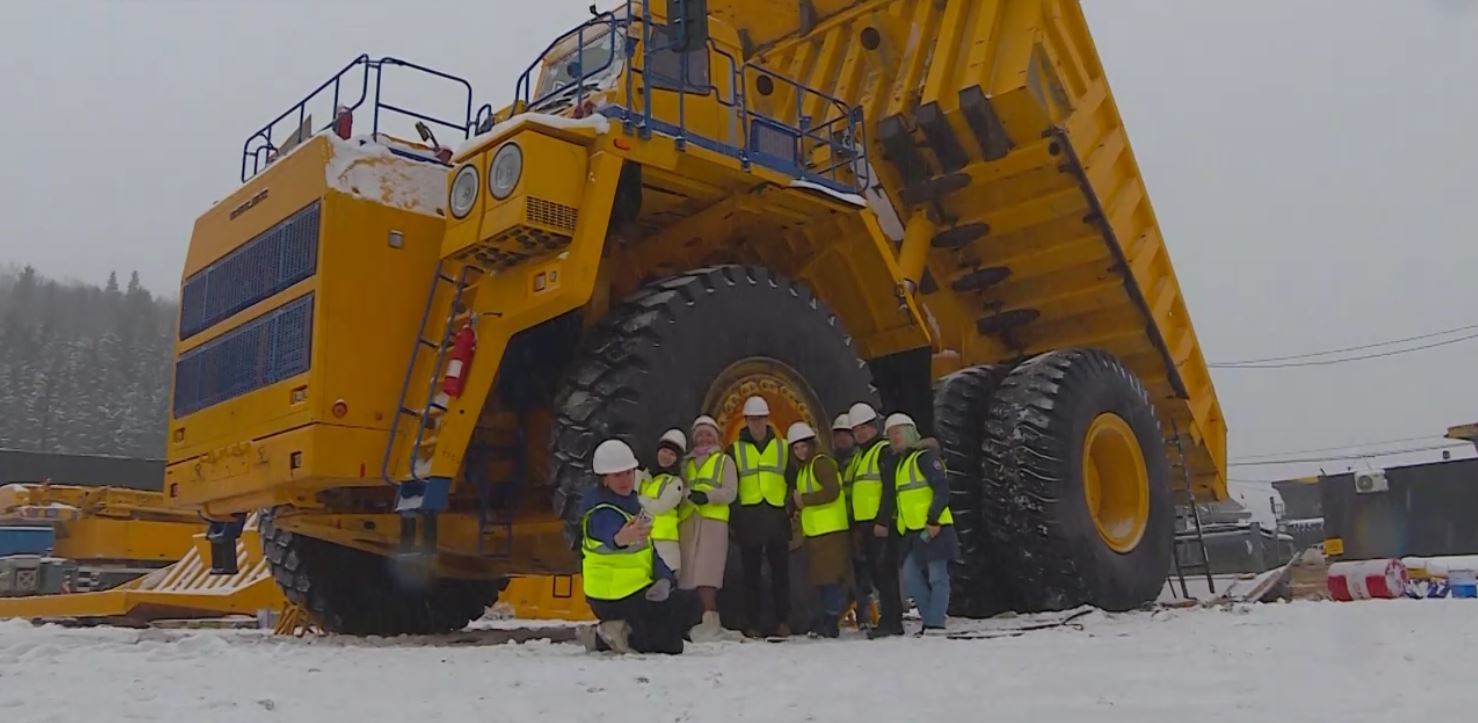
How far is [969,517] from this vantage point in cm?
796

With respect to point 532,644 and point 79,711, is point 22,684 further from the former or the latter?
point 532,644

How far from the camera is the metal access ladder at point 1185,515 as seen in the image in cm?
933

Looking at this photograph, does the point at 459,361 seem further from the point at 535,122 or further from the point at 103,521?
the point at 103,521

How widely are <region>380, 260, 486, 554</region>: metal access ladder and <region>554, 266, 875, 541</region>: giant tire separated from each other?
55cm

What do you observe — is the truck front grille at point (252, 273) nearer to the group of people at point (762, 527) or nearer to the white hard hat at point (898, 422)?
the group of people at point (762, 527)

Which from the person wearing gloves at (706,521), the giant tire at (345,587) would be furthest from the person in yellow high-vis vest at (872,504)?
the giant tire at (345,587)

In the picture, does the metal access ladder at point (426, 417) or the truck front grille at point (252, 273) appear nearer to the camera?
the metal access ladder at point (426, 417)

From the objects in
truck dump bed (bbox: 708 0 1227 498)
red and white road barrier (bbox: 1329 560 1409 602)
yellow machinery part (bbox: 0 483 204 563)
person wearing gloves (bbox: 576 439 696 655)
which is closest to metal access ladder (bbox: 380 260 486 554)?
person wearing gloves (bbox: 576 439 696 655)

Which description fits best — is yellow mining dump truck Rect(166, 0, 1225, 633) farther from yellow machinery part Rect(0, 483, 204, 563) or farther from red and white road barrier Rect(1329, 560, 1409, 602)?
yellow machinery part Rect(0, 483, 204, 563)

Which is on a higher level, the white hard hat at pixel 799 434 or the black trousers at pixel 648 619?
the white hard hat at pixel 799 434

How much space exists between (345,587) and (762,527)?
2.84 meters

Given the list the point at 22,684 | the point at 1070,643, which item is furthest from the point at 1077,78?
the point at 22,684

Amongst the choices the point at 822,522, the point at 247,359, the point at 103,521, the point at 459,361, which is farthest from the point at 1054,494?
the point at 103,521

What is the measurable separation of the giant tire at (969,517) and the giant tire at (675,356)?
166 cm
